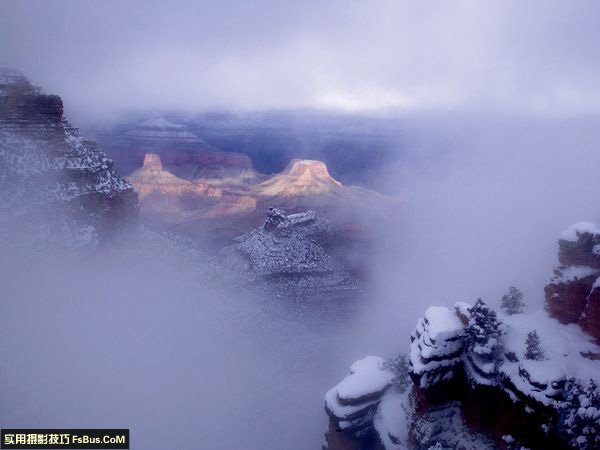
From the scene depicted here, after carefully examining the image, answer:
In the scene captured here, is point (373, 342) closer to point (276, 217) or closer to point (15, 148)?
point (276, 217)

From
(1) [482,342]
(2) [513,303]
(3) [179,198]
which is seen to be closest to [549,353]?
(1) [482,342]

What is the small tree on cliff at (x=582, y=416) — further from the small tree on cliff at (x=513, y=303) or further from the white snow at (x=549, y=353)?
the small tree on cliff at (x=513, y=303)

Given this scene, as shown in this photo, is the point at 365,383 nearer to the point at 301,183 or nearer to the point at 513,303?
the point at 513,303

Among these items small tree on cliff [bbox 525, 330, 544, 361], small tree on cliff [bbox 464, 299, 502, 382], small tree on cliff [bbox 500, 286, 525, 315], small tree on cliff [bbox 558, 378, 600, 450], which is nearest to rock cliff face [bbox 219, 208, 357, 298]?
small tree on cliff [bbox 500, 286, 525, 315]

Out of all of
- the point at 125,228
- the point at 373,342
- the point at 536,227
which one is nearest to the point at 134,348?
the point at 125,228

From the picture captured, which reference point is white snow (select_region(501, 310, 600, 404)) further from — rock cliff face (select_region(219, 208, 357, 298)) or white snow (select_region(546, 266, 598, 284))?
rock cliff face (select_region(219, 208, 357, 298))

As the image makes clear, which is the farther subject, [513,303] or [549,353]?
[513,303]
